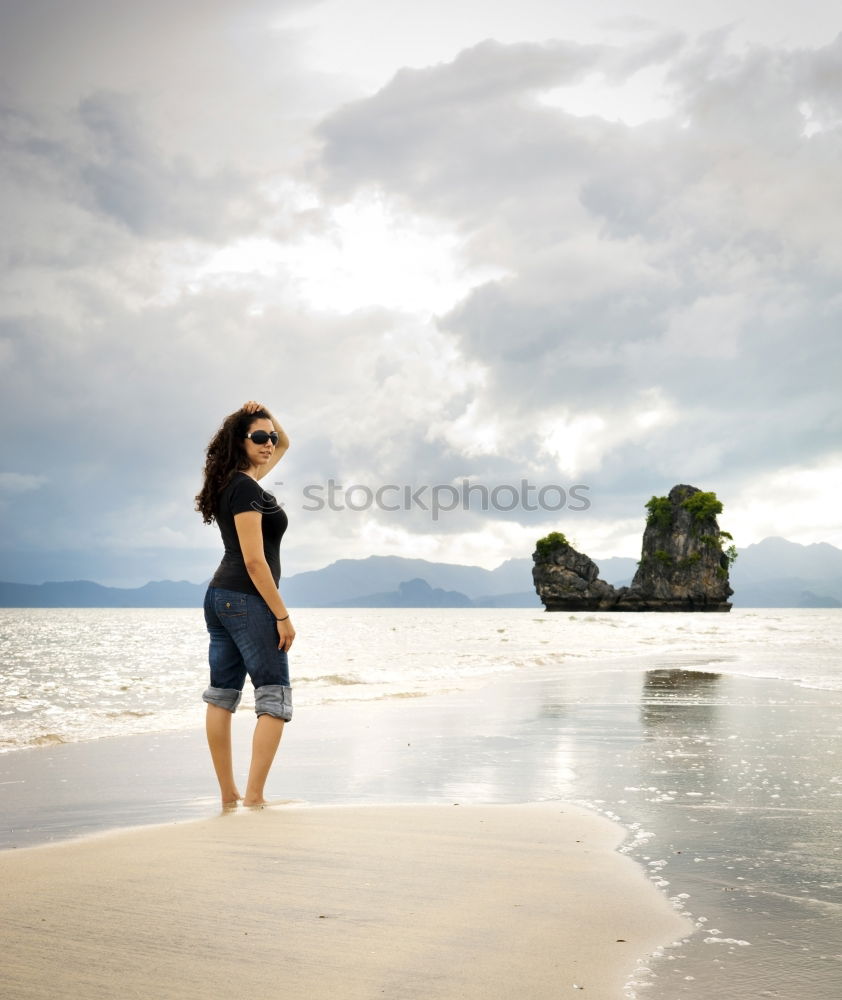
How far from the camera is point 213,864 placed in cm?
317

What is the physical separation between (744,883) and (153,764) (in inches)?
169

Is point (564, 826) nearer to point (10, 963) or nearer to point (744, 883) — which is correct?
point (744, 883)

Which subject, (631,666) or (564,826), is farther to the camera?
(631,666)

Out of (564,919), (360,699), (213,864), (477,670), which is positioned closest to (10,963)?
(213,864)

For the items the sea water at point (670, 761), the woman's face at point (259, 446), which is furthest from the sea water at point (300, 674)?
the woman's face at point (259, 446)

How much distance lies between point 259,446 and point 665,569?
377ft

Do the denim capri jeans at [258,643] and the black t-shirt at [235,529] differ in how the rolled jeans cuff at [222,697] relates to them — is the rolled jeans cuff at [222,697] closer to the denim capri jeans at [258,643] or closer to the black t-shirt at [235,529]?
the denim capri jeans at [258,643]

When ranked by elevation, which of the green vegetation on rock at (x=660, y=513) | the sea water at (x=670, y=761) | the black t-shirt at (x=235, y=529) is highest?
the green vegetation on rock at (x=660, y=513)

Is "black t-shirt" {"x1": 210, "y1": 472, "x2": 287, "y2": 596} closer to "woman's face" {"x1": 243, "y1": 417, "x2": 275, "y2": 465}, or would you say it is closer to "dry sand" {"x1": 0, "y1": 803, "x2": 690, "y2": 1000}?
"woman's face" {"x1": 243, "y1": 417, "x2": 275, "y2": 465}

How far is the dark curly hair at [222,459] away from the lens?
4824mm

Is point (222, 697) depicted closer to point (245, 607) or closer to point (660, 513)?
point (245, 607)

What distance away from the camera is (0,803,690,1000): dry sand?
2150 mm

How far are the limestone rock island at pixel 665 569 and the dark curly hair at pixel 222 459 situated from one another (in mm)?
109604

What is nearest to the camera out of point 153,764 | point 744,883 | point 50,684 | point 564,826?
point 744,883
